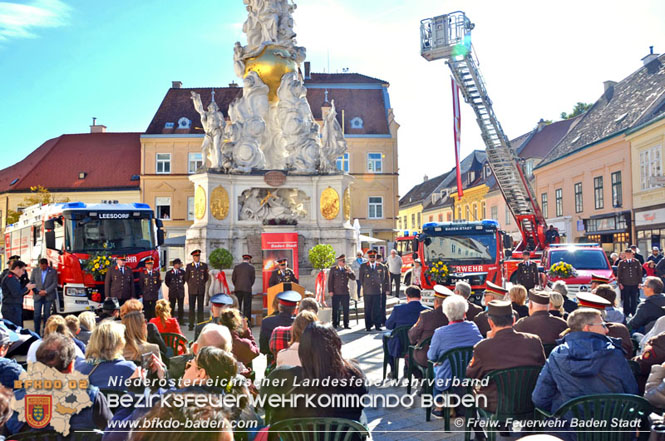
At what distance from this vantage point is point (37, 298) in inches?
524

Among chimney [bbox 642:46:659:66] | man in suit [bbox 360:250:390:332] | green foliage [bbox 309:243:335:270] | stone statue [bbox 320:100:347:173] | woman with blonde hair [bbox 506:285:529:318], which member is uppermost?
chimney [bbox 642:46:659:66]

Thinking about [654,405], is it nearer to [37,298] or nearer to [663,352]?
[663,352]

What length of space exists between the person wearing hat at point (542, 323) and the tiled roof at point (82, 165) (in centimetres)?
4622

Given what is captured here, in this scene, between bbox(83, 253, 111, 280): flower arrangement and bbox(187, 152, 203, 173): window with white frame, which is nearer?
bbox(83, 253, 111, 280): flower arrangement

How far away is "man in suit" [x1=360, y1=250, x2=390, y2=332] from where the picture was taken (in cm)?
1341

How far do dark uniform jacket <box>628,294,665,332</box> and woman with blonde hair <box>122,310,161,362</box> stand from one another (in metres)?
5.96

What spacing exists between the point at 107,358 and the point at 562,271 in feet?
47.2

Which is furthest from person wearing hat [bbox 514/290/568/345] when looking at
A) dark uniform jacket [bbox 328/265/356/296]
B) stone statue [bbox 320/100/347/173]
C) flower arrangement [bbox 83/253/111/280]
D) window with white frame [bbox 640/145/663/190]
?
window with white frame [bbox 640/145/663/190]

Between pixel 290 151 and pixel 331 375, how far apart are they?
54.5ft

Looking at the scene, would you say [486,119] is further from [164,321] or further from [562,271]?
[164,321]

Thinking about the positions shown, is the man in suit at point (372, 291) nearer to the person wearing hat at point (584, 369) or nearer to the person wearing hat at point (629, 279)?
the person wearing hat at point (629, 279)

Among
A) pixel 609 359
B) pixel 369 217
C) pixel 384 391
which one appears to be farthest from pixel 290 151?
pixel 369 217

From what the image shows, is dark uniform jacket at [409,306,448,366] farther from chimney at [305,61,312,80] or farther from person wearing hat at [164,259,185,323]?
chimney at [305,61,312,80]

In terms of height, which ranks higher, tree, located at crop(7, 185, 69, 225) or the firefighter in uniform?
tree, located at crop(7, 185, 69, 225)
